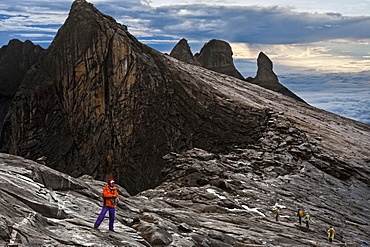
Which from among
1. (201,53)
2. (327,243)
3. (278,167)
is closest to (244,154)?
(278,167)

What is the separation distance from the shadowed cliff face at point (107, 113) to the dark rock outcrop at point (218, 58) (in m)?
104

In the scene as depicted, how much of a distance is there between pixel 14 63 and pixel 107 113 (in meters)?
92.4

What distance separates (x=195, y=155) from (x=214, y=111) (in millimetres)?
15870

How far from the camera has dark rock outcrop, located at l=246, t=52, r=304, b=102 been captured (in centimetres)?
15925

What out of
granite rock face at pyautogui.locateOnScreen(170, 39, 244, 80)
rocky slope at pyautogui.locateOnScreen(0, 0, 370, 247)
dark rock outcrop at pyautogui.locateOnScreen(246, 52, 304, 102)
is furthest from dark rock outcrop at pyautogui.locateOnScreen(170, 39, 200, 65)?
rocky slope at pyautogui.locateOnScreen(0, 0, 370, 247)

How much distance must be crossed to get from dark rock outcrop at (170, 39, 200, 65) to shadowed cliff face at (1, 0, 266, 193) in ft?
287

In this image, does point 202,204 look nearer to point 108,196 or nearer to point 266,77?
point 108,196

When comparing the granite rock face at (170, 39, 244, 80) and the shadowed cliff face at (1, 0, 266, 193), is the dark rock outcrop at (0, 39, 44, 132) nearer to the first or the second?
the granite rock face at (170, 39, 244, 80)

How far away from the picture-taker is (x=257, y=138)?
5944 cm

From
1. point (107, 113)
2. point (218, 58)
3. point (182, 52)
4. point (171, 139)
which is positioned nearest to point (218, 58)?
point (218, 58)

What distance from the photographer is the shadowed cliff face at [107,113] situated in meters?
59.6

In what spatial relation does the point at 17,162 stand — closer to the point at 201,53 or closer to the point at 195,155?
the point at 195,155

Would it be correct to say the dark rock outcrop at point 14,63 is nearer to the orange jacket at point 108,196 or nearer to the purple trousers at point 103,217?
the orange jacket at point 108,196

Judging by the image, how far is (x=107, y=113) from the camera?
200 feet
